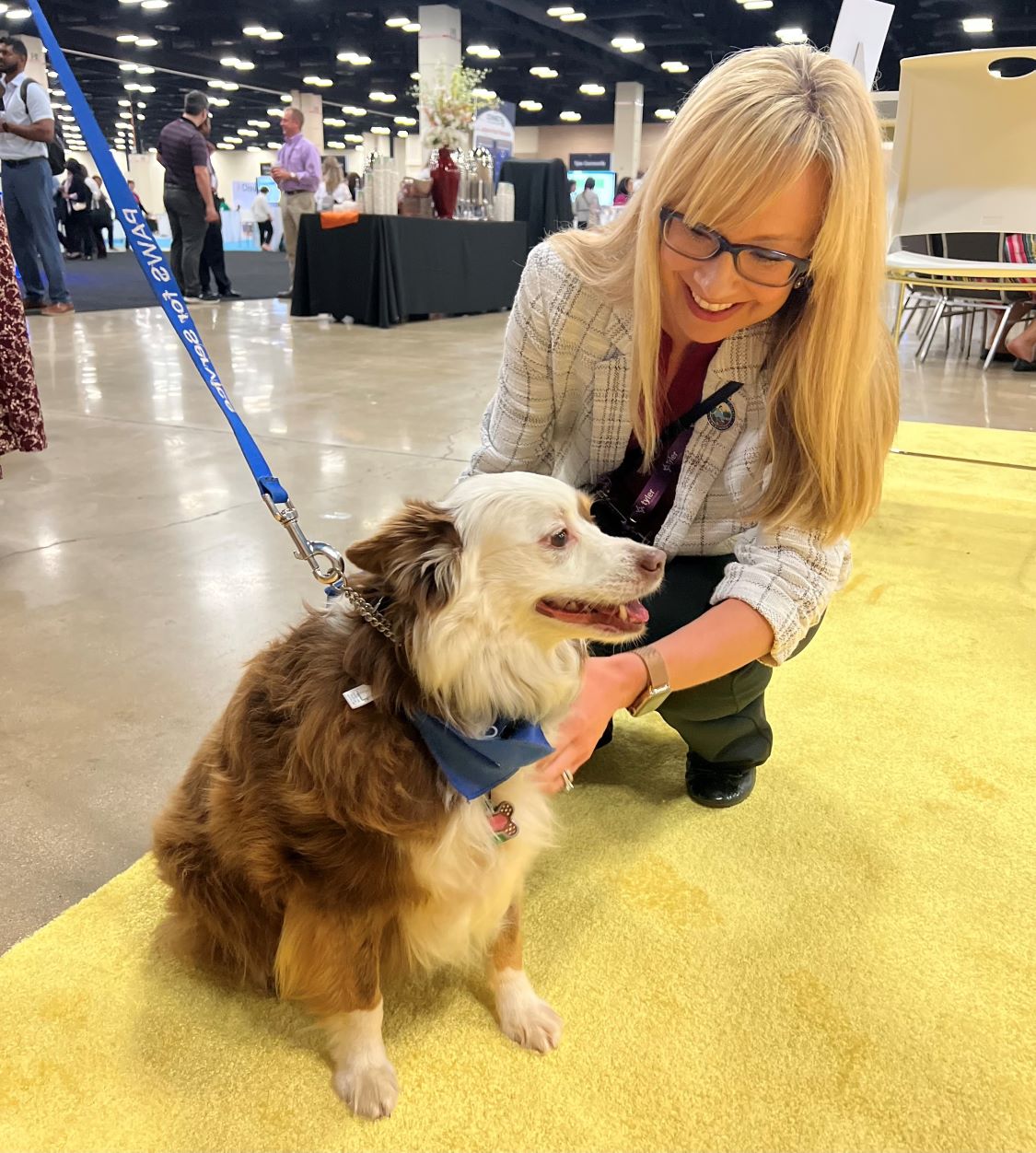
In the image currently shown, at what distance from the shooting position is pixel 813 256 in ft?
4.11

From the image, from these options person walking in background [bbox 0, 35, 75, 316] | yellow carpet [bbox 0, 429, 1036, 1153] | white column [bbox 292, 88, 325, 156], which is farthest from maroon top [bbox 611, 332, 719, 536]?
white column [bbox 292, 88, 325, 156]

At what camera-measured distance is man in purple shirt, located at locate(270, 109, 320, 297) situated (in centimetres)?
866

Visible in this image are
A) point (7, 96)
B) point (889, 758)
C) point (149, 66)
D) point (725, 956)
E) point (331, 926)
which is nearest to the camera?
point (331, 926)

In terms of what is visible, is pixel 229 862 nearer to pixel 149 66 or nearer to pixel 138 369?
pixel 138 369

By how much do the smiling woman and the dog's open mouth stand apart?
0.61 feet

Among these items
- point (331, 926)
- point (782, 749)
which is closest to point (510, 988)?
point (331, 926)

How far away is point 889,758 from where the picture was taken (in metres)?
1.88

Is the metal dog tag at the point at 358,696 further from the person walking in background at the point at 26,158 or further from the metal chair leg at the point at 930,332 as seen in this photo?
the metal chair leg at the point at 930,332

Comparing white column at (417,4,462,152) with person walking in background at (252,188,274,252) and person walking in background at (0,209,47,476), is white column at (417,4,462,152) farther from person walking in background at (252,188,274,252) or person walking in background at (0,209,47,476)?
person walking in background at (0,209,47,476)

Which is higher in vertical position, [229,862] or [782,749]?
[229,862]

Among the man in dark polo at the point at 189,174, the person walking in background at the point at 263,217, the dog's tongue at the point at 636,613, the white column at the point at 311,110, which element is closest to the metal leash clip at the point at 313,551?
the dog's tongue at the point at 636,613

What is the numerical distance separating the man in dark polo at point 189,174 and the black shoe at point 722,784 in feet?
26.1

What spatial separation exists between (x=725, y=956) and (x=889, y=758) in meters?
0.74

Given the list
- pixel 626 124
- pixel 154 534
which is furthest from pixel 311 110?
pixel 154 534
